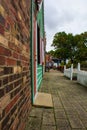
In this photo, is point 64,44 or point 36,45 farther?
point 64,44

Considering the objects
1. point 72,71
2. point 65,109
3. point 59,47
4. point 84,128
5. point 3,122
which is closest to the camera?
point 3,122

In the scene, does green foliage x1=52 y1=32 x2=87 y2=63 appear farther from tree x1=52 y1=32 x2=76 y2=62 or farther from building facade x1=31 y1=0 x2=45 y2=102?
building facade x1=31 y1=0 x2=45 y2=102

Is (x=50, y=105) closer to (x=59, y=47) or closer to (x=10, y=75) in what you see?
(x=10, y=75)

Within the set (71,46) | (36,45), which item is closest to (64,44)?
A: (71,46)

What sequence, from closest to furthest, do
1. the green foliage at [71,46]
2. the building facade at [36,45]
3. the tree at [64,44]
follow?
1. the building facade at [36,45]
2. the tree at [64,44]
3. the green foliage at [71,46]

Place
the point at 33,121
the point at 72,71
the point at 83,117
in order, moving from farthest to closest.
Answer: the point at 72,71 → the point at 83,117 → the point at 33,121

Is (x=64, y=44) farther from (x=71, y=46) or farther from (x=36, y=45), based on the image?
(x=36, y=45)

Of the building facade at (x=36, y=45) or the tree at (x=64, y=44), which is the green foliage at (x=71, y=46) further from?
the building facade at (x=36, y=45)

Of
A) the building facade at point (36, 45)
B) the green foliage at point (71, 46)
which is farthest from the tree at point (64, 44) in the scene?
the building facade at point (36, 45)

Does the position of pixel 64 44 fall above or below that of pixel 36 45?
above

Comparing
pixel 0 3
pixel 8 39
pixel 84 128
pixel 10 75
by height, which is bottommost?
pixel 84 128

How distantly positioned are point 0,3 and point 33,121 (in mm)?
2839

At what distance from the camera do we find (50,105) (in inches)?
230

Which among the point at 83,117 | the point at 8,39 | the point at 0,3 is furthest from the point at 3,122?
the point at 83,117
